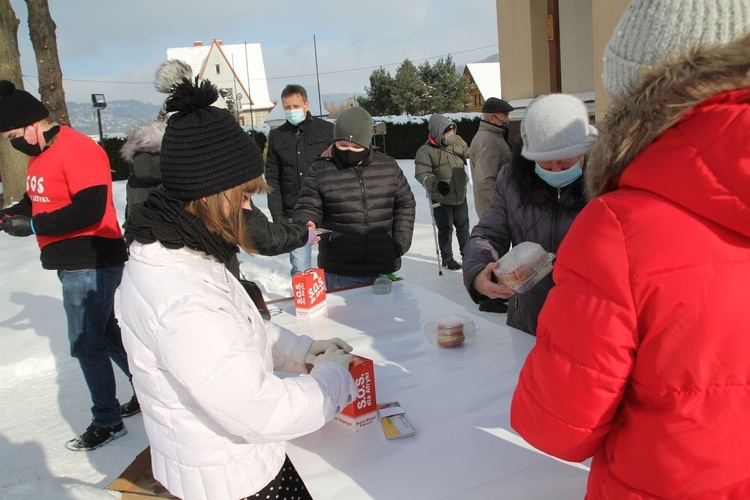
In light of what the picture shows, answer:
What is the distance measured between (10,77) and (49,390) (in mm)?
7821

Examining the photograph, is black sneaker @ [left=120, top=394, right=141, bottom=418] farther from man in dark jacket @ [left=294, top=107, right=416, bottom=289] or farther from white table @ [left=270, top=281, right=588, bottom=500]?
white table @ [left=270, top=281, right=588, bottom=500]

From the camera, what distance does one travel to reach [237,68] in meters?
56.7

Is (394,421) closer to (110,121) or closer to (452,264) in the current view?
(452,264)

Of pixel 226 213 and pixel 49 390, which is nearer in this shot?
pixel 226 213

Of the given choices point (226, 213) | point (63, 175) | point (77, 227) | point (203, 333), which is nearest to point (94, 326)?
point (77, 227)

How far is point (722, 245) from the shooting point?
76cm

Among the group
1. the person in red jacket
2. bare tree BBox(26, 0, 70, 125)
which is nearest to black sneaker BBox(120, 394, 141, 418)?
the person in red jacket

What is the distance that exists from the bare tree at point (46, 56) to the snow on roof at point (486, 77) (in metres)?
34.6

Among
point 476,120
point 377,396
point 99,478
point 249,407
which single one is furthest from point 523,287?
point 476,120

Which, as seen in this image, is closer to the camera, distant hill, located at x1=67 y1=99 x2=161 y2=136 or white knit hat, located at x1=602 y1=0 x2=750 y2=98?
white knit hat, located at x1=602 y1=0 x2=750 y2=98

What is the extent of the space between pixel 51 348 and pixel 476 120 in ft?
53.4

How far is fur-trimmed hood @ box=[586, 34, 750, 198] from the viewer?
2.47ft

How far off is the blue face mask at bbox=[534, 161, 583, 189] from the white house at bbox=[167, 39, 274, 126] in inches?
2087

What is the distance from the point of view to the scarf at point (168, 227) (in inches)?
49.0
